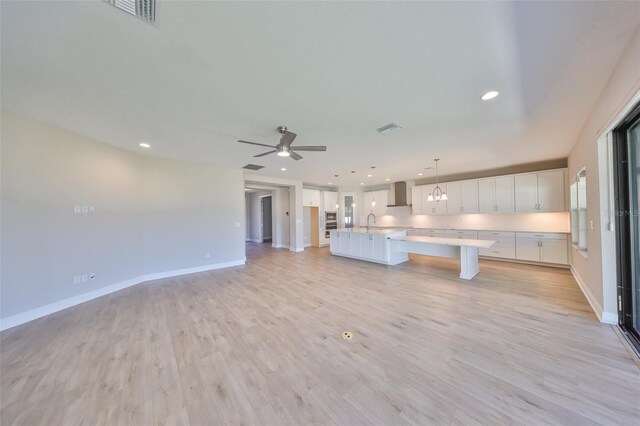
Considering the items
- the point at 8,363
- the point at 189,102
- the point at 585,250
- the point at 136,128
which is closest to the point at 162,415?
the point at 8,363

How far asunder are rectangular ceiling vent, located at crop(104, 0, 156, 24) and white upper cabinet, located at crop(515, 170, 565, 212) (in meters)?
7.73

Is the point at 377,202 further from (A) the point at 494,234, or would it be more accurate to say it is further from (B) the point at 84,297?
(B) the point at 84,297

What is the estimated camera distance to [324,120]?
3.00 m

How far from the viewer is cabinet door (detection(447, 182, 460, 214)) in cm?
685

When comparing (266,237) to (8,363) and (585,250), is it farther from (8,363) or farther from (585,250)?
(585,250)

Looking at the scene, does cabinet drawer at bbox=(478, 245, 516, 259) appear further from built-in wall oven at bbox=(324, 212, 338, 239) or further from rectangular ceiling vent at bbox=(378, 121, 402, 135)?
built-in wall oven at bbox=(324, 212, 338, 239)

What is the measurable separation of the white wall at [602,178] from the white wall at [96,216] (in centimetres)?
655

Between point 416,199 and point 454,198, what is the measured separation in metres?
1.22

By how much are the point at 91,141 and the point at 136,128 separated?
1.32 metres

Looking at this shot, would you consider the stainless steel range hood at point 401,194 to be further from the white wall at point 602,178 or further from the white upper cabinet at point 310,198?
the white wall at point 602,178

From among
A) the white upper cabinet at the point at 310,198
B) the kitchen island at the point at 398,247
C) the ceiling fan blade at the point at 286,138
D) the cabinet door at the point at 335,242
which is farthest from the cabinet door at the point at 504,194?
the ceiling fan blade at the point at 286,138

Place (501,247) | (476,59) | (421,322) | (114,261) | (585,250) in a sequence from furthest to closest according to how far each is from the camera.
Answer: (501,247), (114,261), (585,250), (421,322), (476,59)

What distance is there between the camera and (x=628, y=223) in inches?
95.4

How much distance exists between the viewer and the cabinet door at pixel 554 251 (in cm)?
516
